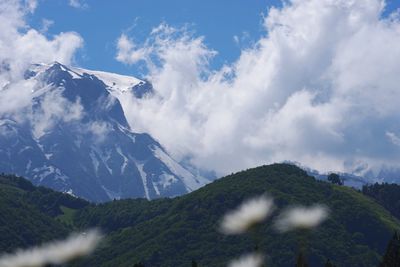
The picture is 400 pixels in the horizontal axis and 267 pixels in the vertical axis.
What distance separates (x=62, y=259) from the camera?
40.5ft

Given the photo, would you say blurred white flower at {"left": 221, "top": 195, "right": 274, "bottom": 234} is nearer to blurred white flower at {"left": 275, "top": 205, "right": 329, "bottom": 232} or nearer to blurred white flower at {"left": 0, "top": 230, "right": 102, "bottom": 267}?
blurred white flower at {"left": 275, "top": 205, "right": 329, "bottom": 232}

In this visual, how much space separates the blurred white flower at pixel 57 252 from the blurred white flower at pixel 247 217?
2164mm

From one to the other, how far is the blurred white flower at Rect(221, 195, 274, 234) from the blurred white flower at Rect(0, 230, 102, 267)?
7.10 feet

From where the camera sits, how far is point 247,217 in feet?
42.2

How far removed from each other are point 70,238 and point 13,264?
1202mm

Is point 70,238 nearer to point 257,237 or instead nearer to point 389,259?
point 257,237

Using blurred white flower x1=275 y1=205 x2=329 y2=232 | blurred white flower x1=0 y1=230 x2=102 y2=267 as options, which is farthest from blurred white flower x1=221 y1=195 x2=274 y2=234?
blurred white flower x1=0 y1=230 x2=102 y2=267

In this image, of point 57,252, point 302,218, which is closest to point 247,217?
point 302,218

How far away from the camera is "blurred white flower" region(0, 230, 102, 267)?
12.2 m

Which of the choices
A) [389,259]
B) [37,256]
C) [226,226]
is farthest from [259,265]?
[389,259]

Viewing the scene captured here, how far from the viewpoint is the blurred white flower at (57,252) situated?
12250 millimetres

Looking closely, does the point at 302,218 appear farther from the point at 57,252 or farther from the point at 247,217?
the point at 57,252

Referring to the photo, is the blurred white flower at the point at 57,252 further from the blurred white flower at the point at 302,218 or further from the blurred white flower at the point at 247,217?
the blurred white flower at the point at 302,218

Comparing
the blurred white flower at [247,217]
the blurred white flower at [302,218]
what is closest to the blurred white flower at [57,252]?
the blurred white flower at [247,217]
